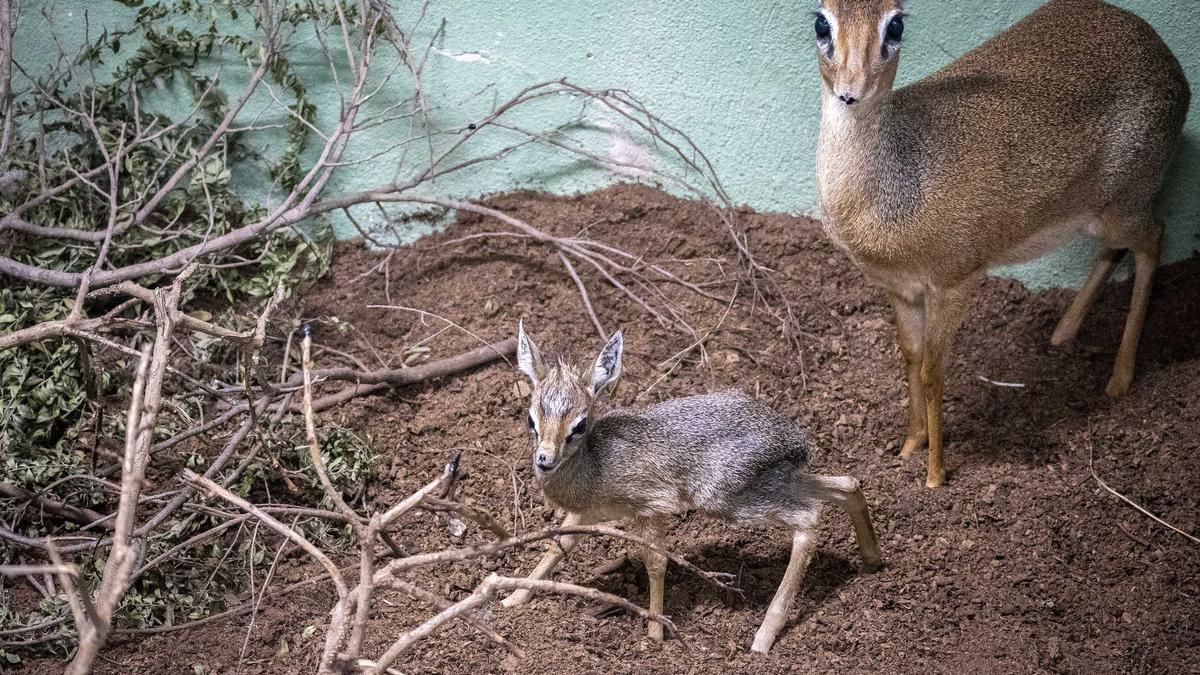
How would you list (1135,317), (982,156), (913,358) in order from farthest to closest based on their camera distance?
(1135,317) → (913,358) → (982,156)

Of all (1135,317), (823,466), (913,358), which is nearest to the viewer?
(823,466)

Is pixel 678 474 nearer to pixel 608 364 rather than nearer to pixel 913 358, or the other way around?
pixel 608 364

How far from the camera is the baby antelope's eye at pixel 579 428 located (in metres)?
3.56

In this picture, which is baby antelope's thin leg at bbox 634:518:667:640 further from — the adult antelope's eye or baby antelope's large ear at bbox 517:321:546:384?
the adult antelope's eye

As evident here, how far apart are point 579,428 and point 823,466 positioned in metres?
1.25

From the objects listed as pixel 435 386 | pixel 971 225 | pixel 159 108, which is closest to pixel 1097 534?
pixel 971 225

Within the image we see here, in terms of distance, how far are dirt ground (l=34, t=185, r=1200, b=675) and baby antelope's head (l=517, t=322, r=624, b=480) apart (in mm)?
643

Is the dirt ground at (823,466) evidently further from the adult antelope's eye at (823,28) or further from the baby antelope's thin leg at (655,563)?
the adult antelope's eye at (823,28)

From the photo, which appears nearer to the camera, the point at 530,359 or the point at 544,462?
the point at 544,462

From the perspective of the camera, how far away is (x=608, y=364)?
375 cm

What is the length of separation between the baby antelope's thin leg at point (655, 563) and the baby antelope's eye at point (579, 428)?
401mm

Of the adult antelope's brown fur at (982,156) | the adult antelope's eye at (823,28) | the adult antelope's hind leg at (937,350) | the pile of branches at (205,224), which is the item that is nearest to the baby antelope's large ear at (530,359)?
the pile of branches at (205,224)

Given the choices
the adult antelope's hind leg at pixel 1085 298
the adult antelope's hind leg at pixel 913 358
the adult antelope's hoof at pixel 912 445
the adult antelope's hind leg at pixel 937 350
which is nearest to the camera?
the adult antelope's hind leg at pixel 937 350

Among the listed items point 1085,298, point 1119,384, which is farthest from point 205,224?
point 1119,384
